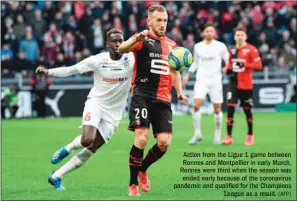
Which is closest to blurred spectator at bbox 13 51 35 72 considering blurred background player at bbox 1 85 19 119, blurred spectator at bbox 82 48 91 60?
blurred background player at bbox 1 85 19 119

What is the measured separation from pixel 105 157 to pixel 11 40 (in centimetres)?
1264

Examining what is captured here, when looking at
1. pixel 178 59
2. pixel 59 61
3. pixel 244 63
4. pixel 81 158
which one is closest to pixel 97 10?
pixel 59 61

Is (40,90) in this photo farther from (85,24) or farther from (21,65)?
(85,24)

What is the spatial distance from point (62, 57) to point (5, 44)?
1.89 m

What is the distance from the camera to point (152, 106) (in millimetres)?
10562

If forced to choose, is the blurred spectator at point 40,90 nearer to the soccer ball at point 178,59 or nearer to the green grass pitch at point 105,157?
the green grass pitch at point 105,157

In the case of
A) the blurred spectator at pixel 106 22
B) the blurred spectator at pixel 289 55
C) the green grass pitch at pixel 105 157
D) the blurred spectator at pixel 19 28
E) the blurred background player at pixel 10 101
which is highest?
the blurred spectator at pixel 106 22

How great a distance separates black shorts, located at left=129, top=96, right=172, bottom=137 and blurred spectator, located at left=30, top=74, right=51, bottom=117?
1583 cm

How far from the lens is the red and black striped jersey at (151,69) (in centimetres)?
1055

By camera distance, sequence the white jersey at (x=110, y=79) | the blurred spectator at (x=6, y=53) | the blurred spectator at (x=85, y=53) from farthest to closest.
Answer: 1. the blurred spectator at (x=85, y=53)
2. the blurred spectator at (x=6, y=53)
3. the white jersey at (x=110, y=79)

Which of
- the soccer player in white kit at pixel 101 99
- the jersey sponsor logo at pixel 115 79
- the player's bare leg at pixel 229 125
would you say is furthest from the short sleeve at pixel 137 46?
the player's bare leg at pixel 229 125

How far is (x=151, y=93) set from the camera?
10570mm

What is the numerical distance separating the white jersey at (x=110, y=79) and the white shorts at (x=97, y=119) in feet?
0.22

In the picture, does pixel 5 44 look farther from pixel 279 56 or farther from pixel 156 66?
pixel 156 66
